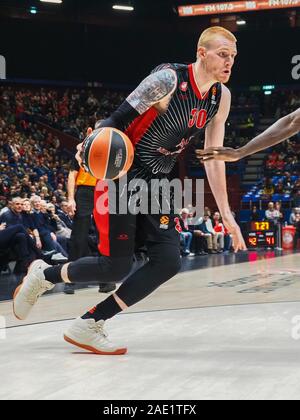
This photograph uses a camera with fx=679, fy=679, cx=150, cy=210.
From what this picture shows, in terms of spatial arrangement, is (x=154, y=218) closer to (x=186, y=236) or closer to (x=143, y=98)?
(x=143, y=98)

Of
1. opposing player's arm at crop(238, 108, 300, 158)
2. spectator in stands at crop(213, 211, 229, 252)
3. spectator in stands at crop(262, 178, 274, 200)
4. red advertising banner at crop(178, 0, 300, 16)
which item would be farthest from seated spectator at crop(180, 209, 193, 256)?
red advertising banner at crop(178, 0, 300, 16)

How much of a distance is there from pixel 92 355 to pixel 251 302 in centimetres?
280

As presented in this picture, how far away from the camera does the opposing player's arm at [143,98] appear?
12.4ft

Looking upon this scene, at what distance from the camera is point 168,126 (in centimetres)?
404

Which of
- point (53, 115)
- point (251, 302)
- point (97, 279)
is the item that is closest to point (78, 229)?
point (251, 302)

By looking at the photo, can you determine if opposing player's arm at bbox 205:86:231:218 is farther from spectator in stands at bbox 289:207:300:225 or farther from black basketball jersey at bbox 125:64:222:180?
spectator in stands at bbox 289:207:300:225

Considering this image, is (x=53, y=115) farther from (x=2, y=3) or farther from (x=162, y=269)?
(x=162, y=269)

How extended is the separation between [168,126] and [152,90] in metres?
0.31

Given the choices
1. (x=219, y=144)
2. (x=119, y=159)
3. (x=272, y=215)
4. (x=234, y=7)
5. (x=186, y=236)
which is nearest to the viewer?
(x=119, y=159)

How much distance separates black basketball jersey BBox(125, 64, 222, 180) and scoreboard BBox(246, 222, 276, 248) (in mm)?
14253

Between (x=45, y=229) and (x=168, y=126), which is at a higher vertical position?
(x=168, y=126)

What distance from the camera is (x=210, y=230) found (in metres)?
17.2

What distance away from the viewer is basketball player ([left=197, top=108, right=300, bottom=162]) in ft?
11.9

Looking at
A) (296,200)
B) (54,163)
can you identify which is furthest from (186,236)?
(296,200)
